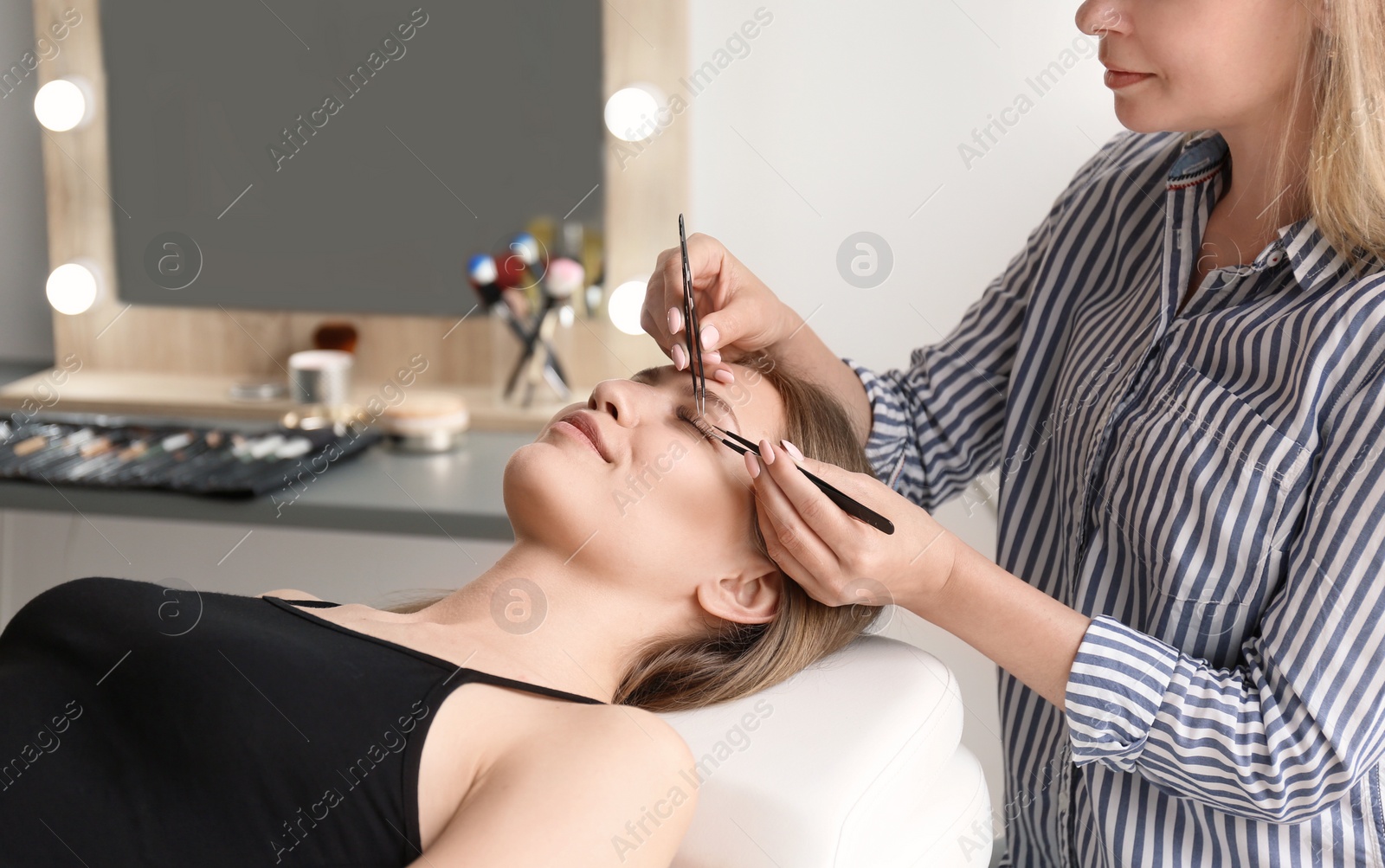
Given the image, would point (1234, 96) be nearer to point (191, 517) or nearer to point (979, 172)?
point (979, 172)

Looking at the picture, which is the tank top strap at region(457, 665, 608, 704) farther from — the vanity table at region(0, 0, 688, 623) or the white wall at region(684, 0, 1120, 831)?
the white wall at region(684, 0, 1120, 831)

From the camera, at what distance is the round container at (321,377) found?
250 cm

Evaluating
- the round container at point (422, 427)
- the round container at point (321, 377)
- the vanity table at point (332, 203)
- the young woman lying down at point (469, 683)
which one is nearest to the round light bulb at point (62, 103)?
the vanity table at point (332, 203)

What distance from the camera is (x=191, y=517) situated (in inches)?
79.7

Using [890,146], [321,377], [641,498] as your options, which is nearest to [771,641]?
[641,498]

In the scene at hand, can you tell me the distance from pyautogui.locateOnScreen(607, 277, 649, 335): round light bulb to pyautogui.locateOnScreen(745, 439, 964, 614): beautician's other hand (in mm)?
1377

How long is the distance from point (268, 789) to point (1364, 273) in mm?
1092

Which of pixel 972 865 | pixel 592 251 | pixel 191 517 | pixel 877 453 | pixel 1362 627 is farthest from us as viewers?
pixel 592 251

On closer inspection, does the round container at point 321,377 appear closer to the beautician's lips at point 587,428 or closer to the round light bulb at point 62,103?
the round light bulb at point 62,103

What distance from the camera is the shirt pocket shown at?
1034 mm

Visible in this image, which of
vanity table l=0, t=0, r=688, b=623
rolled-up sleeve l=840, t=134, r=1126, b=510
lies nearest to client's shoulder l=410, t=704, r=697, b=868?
rolled-up sleeve l=840, t=134, r=1126, b=510

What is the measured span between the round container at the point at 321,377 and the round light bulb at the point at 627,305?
608 mm

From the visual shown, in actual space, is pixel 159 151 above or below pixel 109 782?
above

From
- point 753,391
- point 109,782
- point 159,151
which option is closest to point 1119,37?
point 753,391
